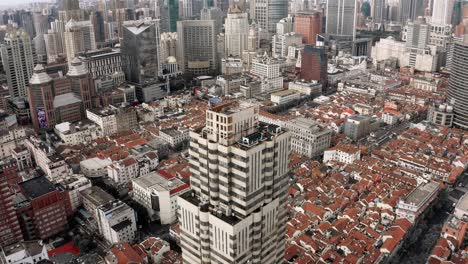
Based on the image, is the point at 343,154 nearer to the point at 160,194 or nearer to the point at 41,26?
the point at 160,194

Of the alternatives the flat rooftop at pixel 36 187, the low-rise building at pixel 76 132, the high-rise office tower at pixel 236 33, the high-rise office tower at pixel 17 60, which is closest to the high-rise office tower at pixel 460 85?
the high-rise office tower at pixel 236 33

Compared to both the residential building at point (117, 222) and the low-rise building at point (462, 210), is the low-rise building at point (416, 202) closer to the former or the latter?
the low-rise building at point (462, 210)

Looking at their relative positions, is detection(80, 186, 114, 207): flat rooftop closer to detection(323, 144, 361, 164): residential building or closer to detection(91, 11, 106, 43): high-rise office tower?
detection(323, 144, 361, 164): residential building

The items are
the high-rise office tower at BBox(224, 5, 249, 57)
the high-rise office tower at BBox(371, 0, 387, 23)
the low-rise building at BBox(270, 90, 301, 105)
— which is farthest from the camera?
the high-rise office tower at BBox(371, 0, 387, 23)

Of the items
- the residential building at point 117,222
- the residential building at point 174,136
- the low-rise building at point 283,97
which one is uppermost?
the low-rise building at point 283,97

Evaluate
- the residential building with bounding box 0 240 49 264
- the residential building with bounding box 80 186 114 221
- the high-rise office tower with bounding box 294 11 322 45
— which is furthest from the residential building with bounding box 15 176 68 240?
the high-rise office tower with bounding box 294 11 322 45
